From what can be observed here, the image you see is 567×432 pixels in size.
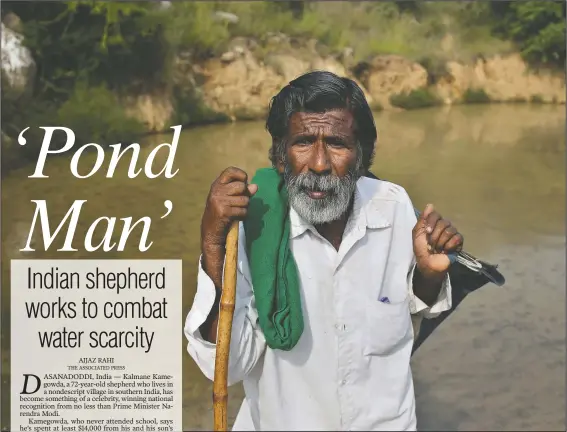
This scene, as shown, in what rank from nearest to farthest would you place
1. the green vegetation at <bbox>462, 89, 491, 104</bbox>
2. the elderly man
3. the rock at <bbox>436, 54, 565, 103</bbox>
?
the elderly man < the rock at <bbox>436, 54, 565, 103</bbox> < the green vegetation at <bbox>462, 89, 491, 104</bbox>

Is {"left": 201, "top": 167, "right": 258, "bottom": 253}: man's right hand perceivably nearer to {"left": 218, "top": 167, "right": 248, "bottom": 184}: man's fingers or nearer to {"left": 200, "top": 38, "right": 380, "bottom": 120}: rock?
{"left": 218, "top": 167, "right": 248, "bottom": 184}: man's fingers

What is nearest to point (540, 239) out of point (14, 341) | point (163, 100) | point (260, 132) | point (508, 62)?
point (508, 62)

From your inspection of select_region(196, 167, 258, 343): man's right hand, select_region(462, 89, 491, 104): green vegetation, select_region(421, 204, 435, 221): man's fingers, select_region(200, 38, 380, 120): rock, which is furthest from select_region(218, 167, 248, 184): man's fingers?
select_region(462, 89, 491, 104): green vegetation

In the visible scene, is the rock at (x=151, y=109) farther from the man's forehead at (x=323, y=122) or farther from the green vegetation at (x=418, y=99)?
the green vegetation at (x=418, y=99)

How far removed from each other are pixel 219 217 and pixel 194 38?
1.57 m

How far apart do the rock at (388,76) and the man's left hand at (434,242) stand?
3.86 ft

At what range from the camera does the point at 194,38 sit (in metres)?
2.81

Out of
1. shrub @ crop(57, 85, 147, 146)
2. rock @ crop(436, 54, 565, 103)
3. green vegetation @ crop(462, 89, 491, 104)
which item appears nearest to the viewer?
shrub @ crop(57, 85, 147, 146)

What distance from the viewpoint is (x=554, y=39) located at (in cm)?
256

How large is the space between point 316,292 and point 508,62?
156cm

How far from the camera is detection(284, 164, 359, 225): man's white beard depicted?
1.56 metres

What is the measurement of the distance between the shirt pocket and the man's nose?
13.0 inches

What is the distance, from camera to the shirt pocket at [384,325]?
165 cm

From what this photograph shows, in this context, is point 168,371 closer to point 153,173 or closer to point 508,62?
point 153,173
